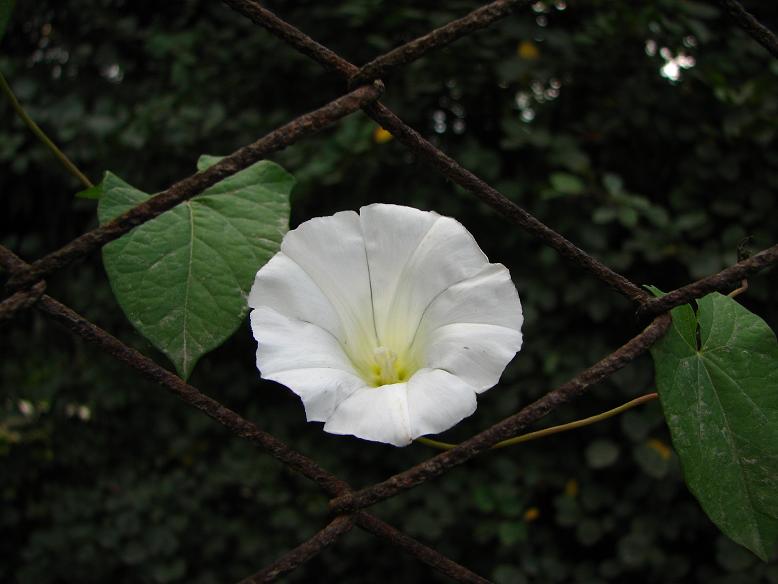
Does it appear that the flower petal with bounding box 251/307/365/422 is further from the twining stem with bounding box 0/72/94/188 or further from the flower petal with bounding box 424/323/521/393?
the twining stem with bounding box 0/72/94/188

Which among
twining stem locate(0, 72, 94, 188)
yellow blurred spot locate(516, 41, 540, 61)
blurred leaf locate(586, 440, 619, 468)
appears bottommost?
blurred leaf locate(586, 440, 619, 468)

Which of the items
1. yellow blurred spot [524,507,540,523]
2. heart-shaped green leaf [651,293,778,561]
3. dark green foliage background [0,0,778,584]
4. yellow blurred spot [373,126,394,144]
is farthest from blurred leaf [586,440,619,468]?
heart-shaped green leaf [651,293,778,561]

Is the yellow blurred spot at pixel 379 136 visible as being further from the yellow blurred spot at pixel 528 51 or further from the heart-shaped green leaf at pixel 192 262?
the heart-shaped green leaf at pixel 192 262

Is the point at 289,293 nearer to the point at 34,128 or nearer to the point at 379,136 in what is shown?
the point at 34,128

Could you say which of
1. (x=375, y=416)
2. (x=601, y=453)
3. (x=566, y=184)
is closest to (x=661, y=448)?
(x=601, y=453)

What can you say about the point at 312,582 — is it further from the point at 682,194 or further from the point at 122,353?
the point at 122,353

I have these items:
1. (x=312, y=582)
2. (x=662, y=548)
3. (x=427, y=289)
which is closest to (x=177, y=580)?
(x=312, y=582)

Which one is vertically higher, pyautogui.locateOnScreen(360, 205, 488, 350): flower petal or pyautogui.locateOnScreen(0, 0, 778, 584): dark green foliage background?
pyautogui.locateOnScreen(360, 205, 488, 350): flower petal

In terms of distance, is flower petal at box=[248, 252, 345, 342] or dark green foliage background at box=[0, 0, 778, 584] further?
dark green foliage background at box=[0, 0, 778, 584]
